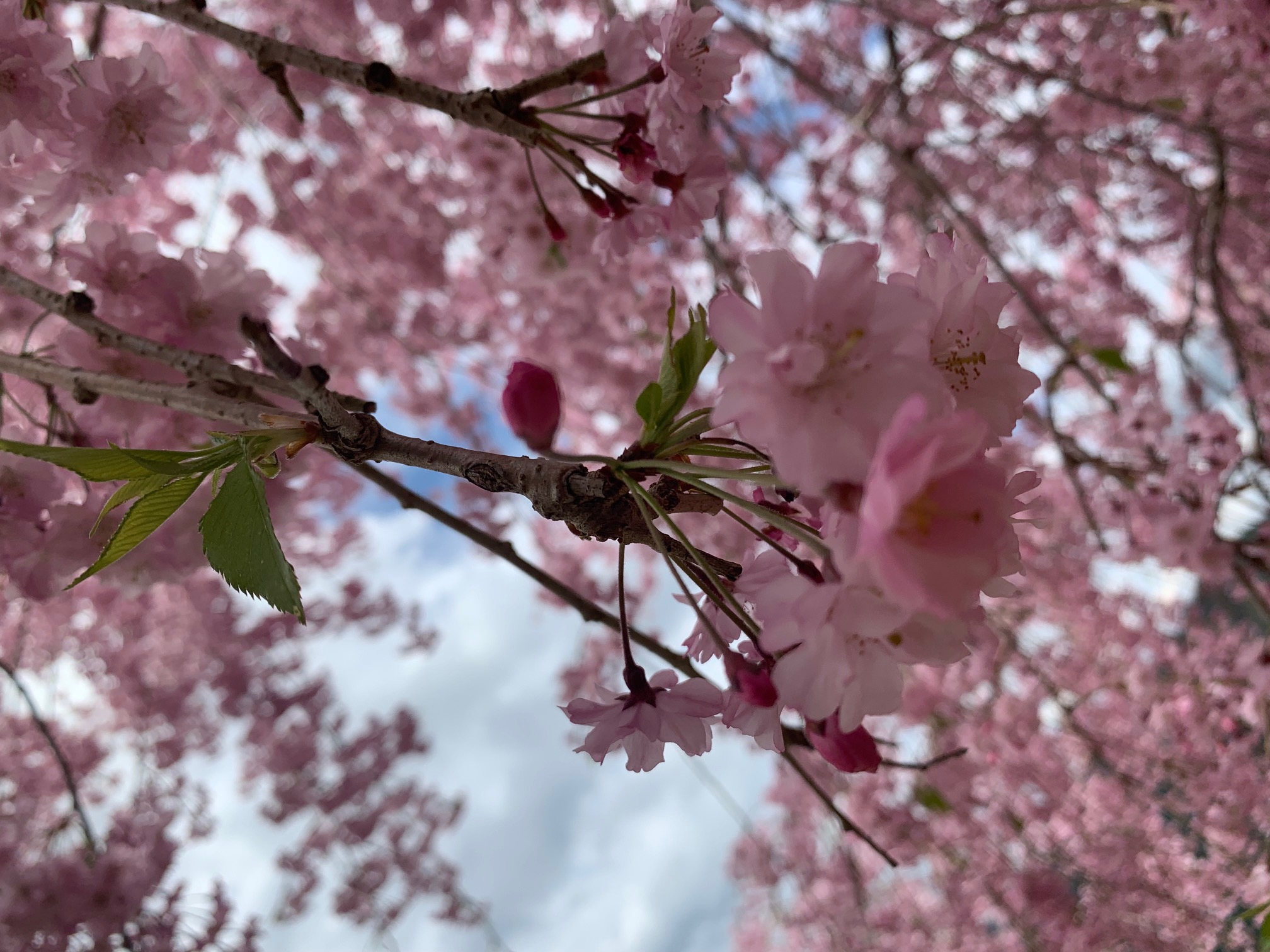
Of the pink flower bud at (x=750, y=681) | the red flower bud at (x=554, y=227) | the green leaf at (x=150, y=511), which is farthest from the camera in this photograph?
the red flower bud at (x=554, y=227)

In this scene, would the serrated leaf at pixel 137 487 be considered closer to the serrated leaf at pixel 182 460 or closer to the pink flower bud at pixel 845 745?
the serrated leaf at pixel 182 460

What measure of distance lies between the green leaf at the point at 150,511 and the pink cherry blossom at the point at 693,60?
71 centimetres

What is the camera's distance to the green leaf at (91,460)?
1.99ft

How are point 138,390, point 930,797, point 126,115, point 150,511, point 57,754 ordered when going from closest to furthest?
point 150,511, point 138,390, point 126,115, point 57,754, point 930,797

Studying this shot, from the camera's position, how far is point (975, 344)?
23.8 inches

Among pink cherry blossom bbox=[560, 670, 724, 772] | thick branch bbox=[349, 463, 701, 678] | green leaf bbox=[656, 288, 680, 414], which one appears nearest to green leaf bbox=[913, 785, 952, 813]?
thick branch bbox=[349, 463, 701, 678]

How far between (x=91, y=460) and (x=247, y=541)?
0.49 ft

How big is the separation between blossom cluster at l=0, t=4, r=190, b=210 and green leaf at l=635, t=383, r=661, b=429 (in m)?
0.90

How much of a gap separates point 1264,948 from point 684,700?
1.05 meters

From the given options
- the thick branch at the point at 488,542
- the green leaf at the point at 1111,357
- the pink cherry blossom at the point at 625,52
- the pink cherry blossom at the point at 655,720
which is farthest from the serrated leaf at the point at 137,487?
the green leaf at the point at 1111,357

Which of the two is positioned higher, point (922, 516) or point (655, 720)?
point (655, 720)

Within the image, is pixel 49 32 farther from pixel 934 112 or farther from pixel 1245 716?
pixel 934 112

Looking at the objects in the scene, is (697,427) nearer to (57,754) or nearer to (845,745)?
(845,745)

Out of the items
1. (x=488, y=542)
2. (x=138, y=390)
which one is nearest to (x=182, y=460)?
(x=138, y=390)
